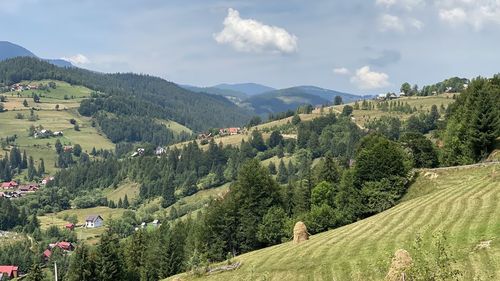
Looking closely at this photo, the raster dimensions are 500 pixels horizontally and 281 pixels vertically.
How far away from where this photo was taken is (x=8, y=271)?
148 meters

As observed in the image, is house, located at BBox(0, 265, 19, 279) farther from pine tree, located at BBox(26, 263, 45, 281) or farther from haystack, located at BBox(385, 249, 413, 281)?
haystack, located at BBox(385, 249, 413, 281)

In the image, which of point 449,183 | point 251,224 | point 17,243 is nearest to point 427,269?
point 449,183

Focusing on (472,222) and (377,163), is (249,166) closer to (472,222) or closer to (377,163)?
(377,163)

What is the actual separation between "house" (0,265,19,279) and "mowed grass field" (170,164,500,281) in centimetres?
10931

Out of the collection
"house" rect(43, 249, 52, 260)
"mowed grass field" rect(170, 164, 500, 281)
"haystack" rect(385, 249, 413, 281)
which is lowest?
"house" rect(43, 249, 52, 260)

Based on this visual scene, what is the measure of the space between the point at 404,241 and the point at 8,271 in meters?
138

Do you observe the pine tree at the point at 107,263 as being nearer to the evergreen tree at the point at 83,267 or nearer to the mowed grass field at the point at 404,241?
the evergreen tree at the point at 83,267

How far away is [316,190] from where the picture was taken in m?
87.9

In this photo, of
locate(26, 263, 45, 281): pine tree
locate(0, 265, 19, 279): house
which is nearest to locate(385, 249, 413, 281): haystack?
locate(26, 263, 45, 281): pine tree

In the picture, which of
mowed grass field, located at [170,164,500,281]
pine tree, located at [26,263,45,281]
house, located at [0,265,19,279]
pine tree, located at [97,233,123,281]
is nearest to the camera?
mowed grass field, located at [170,164,500,281]

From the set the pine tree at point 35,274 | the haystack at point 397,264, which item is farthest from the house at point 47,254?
the haystack at point 397,264

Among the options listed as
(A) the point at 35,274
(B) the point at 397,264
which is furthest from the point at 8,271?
(B) the point at 397,264

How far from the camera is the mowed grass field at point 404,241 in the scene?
4116 centimetres

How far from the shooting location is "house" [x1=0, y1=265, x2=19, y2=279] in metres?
146
